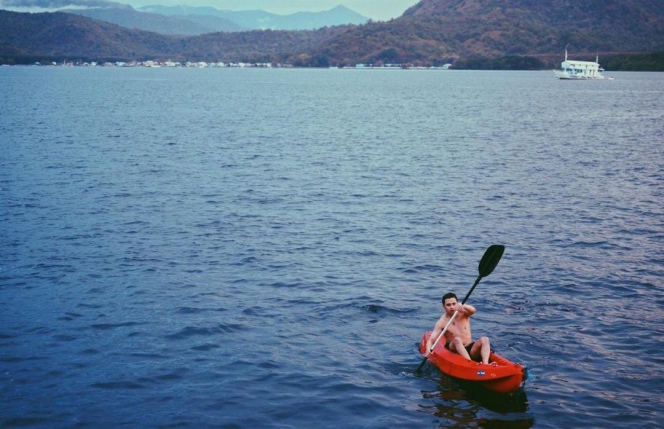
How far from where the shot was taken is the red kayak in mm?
14969

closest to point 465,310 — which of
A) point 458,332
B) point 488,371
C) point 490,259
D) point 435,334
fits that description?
point 458,332

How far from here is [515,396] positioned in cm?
1541

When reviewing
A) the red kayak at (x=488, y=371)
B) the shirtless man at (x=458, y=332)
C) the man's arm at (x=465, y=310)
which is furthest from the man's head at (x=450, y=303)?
the red kayak at (x=488, y=371)

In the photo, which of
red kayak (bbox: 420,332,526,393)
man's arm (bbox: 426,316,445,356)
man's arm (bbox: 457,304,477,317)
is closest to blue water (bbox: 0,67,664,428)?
red kayak (bbox: 420,332,526,393)

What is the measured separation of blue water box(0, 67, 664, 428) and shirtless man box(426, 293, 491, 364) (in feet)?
2.64

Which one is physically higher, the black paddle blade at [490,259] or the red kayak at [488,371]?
the black paddle blade at [490,259]

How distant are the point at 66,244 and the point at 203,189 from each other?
1285cm

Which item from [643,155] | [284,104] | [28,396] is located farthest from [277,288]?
[284,104]

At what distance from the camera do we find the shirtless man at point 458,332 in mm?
16281

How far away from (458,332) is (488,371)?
67.7 inches

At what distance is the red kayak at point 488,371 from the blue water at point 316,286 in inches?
15.0

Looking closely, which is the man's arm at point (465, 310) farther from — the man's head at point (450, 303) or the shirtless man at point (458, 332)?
the man's head at point (450, 303)

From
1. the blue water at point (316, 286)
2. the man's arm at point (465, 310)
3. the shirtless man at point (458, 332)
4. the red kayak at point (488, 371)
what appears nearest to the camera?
the red kayak at point (488, 371)

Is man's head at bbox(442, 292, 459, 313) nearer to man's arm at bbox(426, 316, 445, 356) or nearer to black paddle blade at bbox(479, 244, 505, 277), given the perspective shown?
man's arm at bbox(426, 316, 445, 356)
